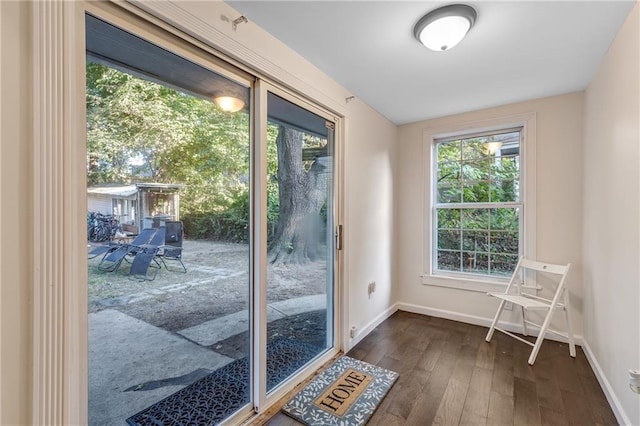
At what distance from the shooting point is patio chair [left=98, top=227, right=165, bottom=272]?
1.19 m

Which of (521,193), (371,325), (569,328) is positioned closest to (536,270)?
(569,328)

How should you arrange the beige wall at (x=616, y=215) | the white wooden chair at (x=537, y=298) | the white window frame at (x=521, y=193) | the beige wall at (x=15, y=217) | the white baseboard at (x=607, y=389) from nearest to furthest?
the beige wall at (x=15, y=217) → the beige wall at (x=616, y=215) → the white baseboard at (x=607, y=389) → the white wooden chair at (x=537, y=298) → the white window frame at (x=521, y=193)

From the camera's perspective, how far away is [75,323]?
1014 mm

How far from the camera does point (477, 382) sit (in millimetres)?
2059

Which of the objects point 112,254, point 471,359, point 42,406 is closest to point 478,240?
point 471,359

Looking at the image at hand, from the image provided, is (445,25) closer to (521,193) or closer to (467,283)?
(521,193)

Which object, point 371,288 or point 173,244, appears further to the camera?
point 371,288

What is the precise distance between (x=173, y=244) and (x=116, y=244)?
252 millimetres

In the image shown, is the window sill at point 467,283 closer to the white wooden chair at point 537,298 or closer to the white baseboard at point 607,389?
the white wooden chair at point 537,298

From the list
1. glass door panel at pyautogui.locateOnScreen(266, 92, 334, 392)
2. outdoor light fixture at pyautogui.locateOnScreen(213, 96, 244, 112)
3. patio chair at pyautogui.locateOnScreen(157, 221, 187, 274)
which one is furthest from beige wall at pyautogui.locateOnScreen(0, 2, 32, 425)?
glass door panel at pyautogui.locateOnScreen(266, 92, 334, 392)

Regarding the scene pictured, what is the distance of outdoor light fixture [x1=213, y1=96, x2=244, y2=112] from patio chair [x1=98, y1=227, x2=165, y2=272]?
29.6 inches

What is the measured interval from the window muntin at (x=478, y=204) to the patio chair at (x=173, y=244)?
285 centimetres

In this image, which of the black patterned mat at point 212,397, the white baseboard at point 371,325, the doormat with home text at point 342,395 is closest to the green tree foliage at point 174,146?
the black patterned mat at point 212,397

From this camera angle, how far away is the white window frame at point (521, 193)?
9.17 feet
